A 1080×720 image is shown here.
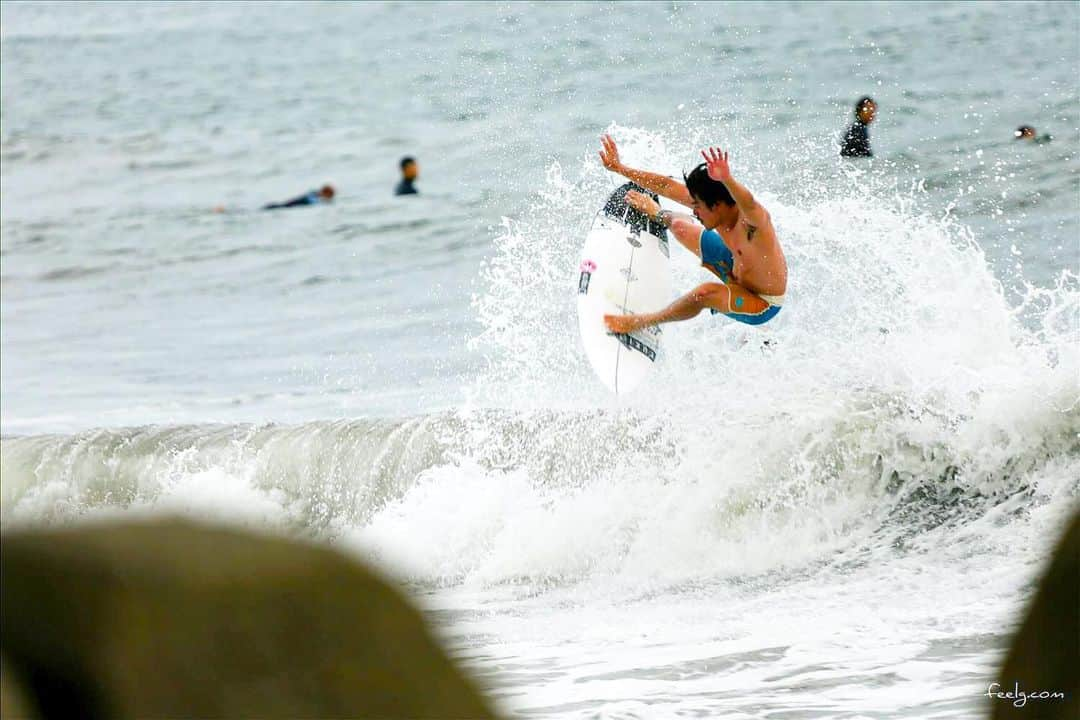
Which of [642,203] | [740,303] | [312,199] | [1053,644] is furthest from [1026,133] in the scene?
[1053,644]

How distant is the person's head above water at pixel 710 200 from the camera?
784 cm

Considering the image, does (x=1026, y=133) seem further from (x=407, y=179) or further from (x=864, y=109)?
(x=407, y=179)

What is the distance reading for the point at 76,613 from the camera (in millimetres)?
1231

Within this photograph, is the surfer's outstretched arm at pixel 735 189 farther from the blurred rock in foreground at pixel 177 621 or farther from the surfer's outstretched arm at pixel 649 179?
the blurred rock in foreground at pixel 177 621

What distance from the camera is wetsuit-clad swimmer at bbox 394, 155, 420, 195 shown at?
78.6 ft

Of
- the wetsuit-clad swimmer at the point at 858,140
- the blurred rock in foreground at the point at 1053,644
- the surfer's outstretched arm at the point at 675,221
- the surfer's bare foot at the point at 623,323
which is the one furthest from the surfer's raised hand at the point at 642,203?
the wetsuit-clad swimmer at the point at 858,140

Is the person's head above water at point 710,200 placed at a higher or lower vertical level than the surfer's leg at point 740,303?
higher

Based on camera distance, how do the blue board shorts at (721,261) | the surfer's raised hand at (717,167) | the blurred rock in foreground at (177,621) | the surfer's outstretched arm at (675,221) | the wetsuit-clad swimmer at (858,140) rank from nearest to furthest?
the blurred rock in foreground at (177,621) < the surfer's raised hand at (717,167) < the blue board shorts at (721,261) < the surfer's outstretched arm at (675,221) < the wetsuit-clad swimmer at (858,140)

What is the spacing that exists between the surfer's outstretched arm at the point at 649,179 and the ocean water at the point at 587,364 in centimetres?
137

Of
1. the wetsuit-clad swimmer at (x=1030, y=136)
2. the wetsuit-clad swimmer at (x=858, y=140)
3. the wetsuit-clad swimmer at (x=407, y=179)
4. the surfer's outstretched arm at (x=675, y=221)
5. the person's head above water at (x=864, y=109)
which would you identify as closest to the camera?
the surfer's outstretched arm at (x=675, y=221)

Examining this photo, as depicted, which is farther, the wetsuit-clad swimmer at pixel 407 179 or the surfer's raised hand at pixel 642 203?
the wetsuit-clad swimmer at pixel 407 179

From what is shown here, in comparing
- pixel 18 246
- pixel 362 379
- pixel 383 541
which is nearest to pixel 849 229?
pixel 383 541

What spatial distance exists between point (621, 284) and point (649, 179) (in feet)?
2.22

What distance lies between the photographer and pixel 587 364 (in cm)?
1191
